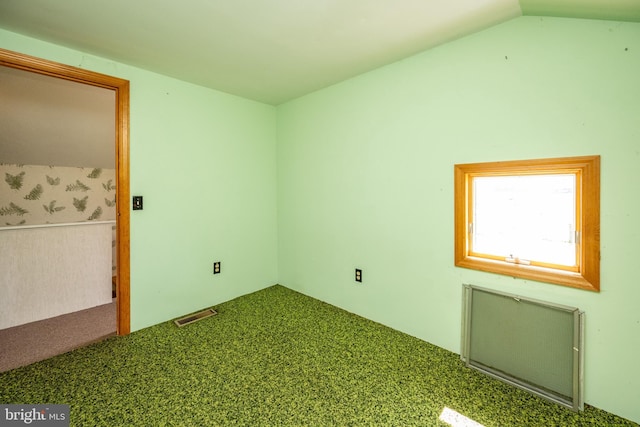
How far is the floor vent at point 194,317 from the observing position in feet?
8.18

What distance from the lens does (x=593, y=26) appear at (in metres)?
1.42

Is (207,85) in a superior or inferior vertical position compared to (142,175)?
superior

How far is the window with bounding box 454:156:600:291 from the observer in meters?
1.48

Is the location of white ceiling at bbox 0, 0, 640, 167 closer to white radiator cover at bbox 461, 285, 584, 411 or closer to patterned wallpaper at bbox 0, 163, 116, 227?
patterned wallpaper at bbox 0, 163, 116, 227

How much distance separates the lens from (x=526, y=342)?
5.41 feet

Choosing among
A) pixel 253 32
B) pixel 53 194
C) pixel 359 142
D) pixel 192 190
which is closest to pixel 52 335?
pixel 192 190

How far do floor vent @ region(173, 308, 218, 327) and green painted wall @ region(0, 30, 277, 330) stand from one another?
10 cm

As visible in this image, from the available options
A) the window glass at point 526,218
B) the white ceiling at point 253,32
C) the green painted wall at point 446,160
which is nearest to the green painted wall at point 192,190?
the white ceiling at point 253,32

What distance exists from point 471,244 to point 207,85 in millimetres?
2765

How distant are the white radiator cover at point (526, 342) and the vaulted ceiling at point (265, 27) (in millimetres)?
1592

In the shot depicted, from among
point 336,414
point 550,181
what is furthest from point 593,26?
point 336,414

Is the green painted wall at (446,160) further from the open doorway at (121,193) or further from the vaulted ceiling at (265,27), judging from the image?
the open doorway at (121,193)

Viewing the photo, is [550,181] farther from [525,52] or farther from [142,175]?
[142,175]

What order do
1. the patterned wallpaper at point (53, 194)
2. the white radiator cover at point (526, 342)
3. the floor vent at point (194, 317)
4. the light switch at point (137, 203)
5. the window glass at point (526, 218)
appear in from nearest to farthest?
1. the white radiator cover at point (526, 342)
2. the window glass at point (526, 218)
3. the light switch at point (137, 203)
4. the floor vent at point (194, 317)
5. the patterned wallpaper at point (53, 194)
